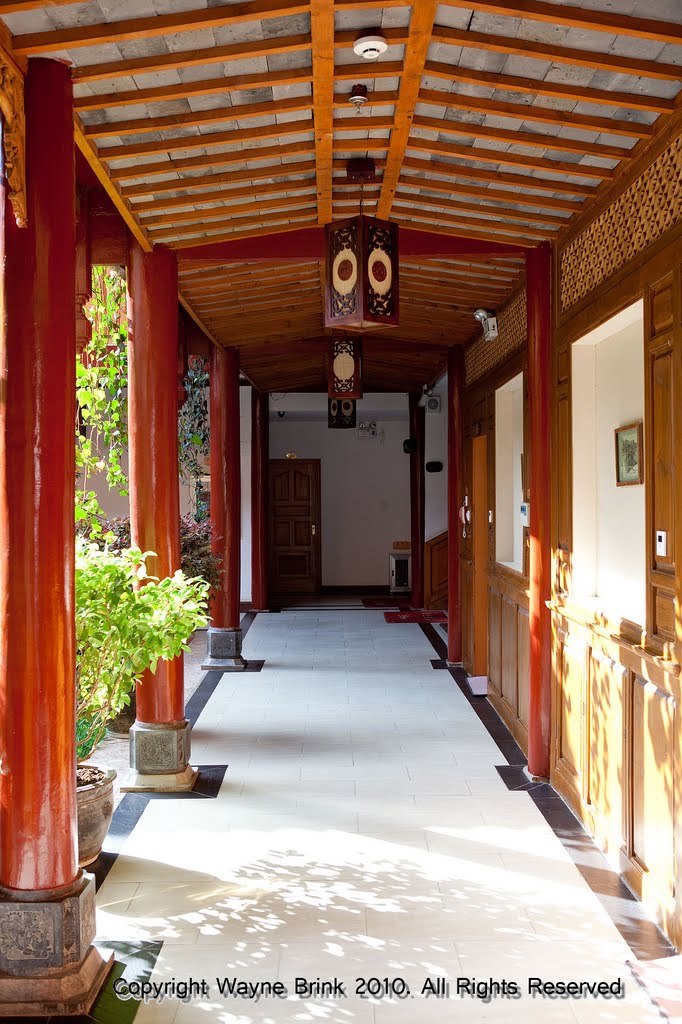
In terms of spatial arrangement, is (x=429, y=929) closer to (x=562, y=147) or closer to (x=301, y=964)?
(x=301, y=964)

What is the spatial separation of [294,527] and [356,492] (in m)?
1.14

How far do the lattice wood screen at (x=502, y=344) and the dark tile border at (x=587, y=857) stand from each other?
8.30ft

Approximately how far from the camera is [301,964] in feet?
10.0

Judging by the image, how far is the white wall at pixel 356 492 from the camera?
47.1 feet

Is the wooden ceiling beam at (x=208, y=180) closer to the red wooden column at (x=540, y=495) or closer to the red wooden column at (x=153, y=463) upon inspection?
the red wooden column at (x=153, y=463)

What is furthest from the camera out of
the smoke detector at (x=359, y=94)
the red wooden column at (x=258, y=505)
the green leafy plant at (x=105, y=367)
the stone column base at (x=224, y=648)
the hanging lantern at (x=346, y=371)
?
the red wooden column at (x=258, y=505)

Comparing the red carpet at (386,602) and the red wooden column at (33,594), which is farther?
the red carpet at (386,602)

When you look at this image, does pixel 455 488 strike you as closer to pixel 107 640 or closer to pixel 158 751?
pixel 158 751

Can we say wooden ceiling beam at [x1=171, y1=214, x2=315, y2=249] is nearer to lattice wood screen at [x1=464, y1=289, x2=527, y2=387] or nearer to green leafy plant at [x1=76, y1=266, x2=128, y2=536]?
green leafy plant at [x1=76, y1=266, x2=128, y2=536]

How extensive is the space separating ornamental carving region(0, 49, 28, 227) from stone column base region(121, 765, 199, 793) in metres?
3.18

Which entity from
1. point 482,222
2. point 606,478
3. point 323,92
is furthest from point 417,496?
point 323,92

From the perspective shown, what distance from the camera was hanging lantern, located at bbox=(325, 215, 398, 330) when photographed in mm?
4020

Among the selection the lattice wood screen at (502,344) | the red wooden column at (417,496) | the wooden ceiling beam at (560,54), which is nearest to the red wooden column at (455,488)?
the lattice wood screen at (502,344)

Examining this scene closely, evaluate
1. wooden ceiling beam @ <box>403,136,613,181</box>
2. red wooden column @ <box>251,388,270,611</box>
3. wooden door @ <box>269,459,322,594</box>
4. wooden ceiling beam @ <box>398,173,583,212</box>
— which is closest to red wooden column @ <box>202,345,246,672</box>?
red wooden column @ <box>251,388,270,611</box>
